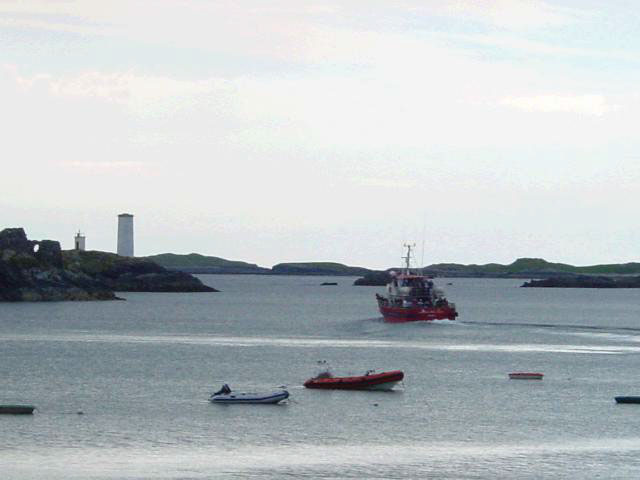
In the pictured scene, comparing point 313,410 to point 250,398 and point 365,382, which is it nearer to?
point 250,398

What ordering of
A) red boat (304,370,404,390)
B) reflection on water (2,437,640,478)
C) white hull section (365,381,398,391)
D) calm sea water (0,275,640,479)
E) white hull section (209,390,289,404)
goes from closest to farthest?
reflection on water (2,437,640,478) → calm sea water (0,275,640,479) → white hull section (209,390,289,404) → red boat (304,370,404,390) → white hull section (365,381,398,391)

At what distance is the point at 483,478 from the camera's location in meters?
49.6

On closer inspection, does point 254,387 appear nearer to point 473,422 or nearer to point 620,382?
point 473,422

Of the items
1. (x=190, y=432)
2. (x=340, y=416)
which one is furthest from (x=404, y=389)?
(x=190, y=432)

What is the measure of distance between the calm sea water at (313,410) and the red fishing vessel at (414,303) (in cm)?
2570

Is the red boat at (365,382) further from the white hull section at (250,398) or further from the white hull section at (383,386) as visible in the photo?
the white hull section at (250,398)

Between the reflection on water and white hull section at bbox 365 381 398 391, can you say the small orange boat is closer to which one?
white hull section at bbox 365 381 398 391

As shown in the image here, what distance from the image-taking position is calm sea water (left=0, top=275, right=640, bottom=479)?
2047 inches

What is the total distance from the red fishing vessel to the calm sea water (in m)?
25.7

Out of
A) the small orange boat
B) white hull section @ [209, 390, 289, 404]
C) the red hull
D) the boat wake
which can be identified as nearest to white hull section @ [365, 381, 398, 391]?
white hull section @ [209, 390, 289, 404]

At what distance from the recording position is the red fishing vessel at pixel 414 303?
159750mm

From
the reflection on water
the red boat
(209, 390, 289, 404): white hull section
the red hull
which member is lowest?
the reflection on water

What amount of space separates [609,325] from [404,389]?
95.4 metres

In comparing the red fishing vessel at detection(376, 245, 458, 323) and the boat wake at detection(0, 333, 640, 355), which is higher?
the red fishing vessel at detection(376, 245, 458, 323)
